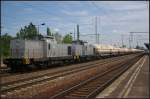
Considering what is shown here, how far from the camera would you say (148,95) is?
40.9 ft

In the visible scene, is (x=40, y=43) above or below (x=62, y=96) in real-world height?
above

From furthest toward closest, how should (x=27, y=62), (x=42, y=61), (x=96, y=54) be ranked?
(x=96, y=54) → (x=42, y=61) → (x=27, y=62)

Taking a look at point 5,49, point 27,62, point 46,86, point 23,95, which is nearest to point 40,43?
point 27,62

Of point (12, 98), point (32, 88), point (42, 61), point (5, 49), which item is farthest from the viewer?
point (5, 49)

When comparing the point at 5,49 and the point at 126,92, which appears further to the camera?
the point at 5,49

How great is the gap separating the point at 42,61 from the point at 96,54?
89.6 feet

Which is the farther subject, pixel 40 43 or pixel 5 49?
pixel 5 49

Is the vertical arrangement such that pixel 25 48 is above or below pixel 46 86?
above

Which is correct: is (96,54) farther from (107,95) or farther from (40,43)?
(107,95)

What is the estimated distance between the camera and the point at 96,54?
2115 inches

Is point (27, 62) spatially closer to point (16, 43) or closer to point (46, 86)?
point (16, 43)

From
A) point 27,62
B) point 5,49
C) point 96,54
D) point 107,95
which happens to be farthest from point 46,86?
point 5,49

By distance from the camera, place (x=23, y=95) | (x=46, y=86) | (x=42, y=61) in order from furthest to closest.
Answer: (x=42, y=61), (x=46, y=86), (x=23, y=95)

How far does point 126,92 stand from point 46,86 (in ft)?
14.9
